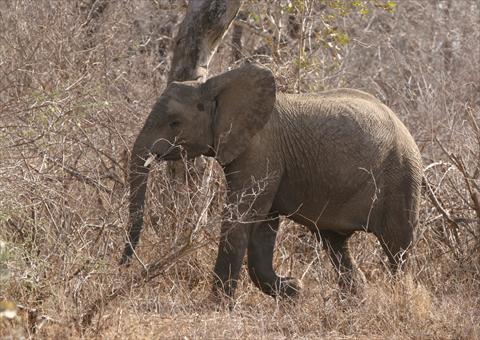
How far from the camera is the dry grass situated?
257 inches

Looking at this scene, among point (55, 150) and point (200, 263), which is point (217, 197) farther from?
point (55, 150)

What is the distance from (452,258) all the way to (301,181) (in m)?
1.44

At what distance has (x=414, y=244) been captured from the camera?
329 inches

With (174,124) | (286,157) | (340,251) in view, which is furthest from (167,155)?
(340,251)

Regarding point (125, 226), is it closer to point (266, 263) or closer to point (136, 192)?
point (136, 192)

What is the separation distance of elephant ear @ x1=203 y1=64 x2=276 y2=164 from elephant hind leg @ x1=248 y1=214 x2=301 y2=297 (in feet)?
A: 1.91

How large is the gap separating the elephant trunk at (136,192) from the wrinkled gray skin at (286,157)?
0.01 meters

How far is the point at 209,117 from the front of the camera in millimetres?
8109

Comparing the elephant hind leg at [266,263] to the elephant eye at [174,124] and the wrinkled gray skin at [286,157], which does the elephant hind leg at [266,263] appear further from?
the elephant eye at [174,124]

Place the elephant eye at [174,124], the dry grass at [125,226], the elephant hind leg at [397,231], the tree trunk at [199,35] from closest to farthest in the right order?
the dry grass at [125,226] → the elephant eye at [174,124] → the elephant hind leg at [397,231] → the tree trunk at [199,35]

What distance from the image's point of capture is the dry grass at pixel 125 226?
21.4 feet

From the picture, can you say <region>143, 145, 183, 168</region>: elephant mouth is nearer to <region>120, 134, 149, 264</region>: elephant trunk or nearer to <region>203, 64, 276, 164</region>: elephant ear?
<region>120, 134, 149, 264</region>: elephant trunk

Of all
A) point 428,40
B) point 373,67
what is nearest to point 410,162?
point 373,67

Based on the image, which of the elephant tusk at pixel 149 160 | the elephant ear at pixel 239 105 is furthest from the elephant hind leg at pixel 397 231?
the elephant tusk at pixel 149 160
